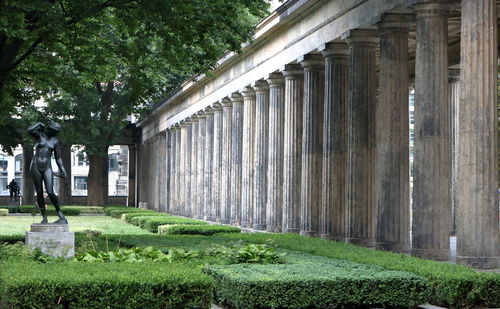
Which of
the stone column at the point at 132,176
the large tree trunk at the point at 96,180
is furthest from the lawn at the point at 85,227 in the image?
the stone column at the point at 132,176

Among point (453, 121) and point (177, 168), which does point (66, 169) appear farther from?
point (453, 121)

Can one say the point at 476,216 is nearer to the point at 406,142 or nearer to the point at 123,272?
the point at 406,142

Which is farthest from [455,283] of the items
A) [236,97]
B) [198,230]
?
[236,97]

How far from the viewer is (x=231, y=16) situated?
31.6 meters

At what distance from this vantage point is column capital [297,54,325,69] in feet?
122

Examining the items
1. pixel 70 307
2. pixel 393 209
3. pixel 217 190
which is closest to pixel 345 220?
pixel 393 209

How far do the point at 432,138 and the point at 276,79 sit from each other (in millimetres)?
18397

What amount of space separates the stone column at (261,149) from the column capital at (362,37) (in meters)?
14.2

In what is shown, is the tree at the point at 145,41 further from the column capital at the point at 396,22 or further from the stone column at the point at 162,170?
the stone column at the point at 162,170

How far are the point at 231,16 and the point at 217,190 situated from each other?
88.3ft

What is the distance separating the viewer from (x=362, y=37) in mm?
31781

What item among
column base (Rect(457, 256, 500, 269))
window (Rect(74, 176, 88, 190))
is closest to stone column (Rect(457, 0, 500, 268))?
column base (Rect(457, 256, 500, 269))

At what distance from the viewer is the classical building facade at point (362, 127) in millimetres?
23000

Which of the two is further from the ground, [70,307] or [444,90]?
[444,90]
